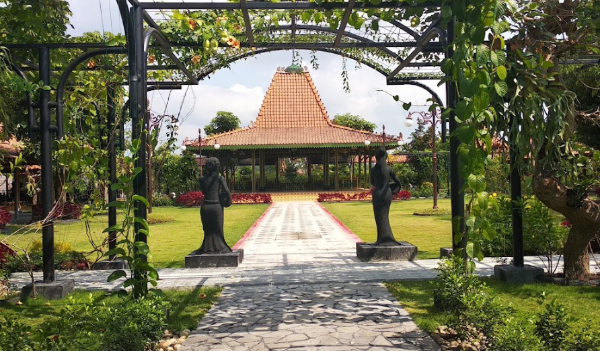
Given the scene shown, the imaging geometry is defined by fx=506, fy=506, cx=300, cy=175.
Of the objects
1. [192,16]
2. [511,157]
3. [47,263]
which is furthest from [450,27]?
[47,263]

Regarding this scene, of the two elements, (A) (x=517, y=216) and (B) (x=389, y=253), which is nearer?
(A) (x=517, y=216)

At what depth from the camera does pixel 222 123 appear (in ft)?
165

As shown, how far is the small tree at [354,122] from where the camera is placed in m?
50.5

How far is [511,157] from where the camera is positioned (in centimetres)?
588

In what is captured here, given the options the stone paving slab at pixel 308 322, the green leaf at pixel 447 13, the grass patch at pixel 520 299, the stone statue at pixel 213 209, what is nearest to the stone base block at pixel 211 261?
the stone statue at pixel 213 209

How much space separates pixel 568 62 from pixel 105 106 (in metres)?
6.69

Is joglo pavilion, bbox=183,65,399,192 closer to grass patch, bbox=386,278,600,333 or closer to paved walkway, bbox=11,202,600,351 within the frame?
paved walkway, bbox=11,202,600,351

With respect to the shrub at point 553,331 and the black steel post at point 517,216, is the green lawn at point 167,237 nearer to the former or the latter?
the black steel post at point 517,216

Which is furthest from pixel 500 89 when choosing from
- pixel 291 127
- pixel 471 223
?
pixel 291 127

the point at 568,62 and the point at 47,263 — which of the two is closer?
the point at 47,263

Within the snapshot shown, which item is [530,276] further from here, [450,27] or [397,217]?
[397,217]

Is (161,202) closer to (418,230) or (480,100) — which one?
(418,230)

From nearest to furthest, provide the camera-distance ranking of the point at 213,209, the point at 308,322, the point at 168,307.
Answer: the point at 168,307 < the point at 308,322 < the point at 213,209

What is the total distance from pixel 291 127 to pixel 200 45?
25.5 meters
